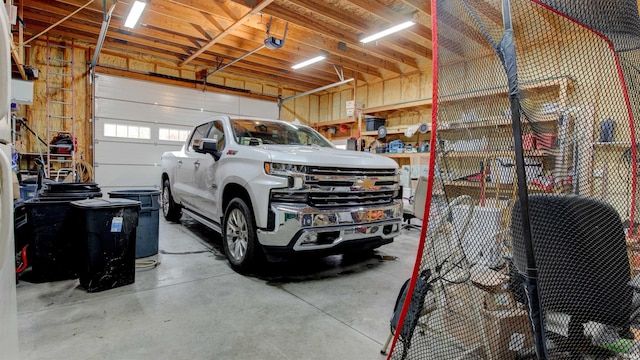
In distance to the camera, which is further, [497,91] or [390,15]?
[390,15]

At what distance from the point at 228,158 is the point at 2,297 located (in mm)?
2577

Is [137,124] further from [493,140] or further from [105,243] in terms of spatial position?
[493,140]

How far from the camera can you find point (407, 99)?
387 inches

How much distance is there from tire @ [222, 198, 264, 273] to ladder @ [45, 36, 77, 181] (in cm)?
650

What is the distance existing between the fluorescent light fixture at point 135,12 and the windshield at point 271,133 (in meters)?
3.20

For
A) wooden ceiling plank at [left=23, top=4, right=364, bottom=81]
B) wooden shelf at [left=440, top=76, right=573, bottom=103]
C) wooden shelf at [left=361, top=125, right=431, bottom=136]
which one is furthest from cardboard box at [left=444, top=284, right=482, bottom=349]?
wooden ceiling plank at [left=23, top=4, right=364, bottom=81]

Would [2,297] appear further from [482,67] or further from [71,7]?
[71,7]

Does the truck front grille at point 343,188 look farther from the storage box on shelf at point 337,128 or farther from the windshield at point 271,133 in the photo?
the storage box on shelf at point 337,128

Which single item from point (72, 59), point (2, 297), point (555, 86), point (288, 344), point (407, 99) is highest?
point (72, 59)

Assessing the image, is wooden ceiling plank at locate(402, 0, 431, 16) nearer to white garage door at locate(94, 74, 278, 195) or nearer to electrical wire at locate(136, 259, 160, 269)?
electrical wire at locate(136, 259, 160, 269)

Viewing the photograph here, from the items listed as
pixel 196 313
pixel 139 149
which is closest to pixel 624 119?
pixel 196 313

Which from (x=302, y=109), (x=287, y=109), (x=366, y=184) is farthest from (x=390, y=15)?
(x=302, y=109)

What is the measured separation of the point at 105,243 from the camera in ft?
9.32

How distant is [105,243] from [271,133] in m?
2.19
